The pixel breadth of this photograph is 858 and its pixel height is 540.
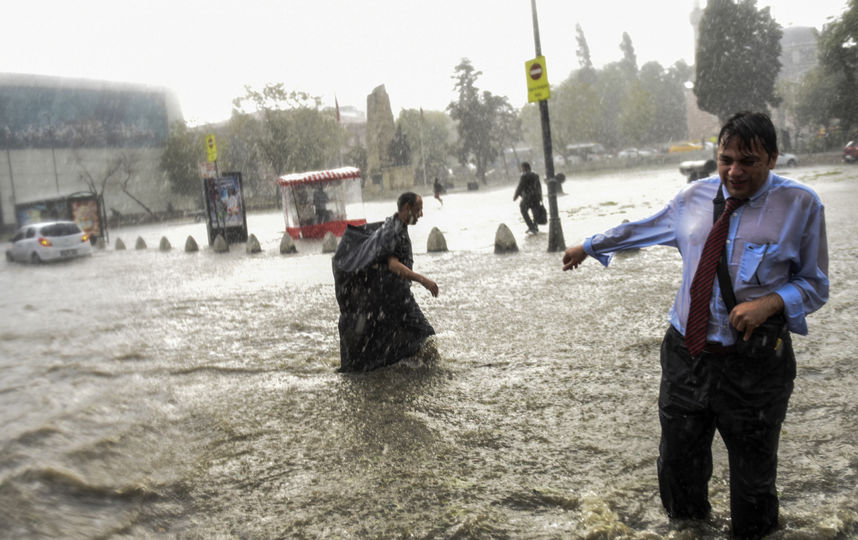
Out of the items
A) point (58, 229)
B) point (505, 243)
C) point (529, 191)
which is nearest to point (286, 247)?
point (529, 191)

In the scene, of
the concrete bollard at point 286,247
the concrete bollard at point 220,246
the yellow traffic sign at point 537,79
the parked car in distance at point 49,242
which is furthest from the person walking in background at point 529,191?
the parked car in distance at point 49,242

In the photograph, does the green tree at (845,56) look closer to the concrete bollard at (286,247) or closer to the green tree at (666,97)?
the concrete bollard at (286,247)

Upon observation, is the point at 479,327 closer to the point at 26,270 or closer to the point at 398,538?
the point at 398,538

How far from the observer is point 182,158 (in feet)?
121

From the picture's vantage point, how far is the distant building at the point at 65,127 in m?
10.9

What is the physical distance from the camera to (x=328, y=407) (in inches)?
218

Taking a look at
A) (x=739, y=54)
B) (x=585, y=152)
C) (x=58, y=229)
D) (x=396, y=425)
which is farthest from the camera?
(x=585, y=152)

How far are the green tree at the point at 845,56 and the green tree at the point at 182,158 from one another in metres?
33.3

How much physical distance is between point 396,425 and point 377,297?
1390 mm

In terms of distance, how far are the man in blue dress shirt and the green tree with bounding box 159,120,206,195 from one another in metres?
34.8

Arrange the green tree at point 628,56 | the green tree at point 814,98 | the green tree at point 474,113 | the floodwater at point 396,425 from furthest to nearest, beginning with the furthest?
the green tree at point 628,56
the green tree at point 474,113
the green tree at point 814,98
the floodwater at point 396,425

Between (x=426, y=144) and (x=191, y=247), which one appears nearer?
(x=191, y=247)

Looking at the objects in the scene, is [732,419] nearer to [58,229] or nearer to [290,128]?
[58,229]

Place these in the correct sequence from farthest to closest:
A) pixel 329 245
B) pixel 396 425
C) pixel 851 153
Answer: pixel 851 153, pixel 329 245, pixel 396 425
